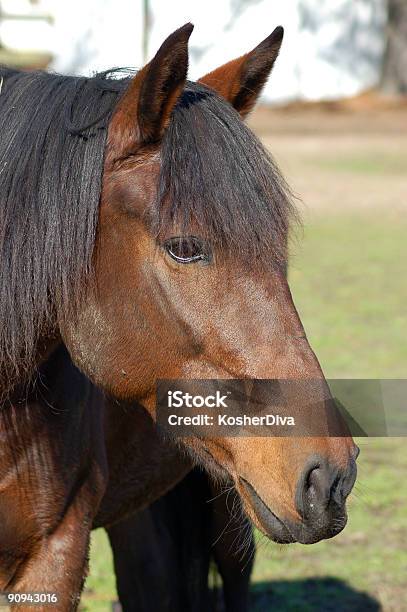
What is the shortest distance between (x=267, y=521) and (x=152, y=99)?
1000 millimetres

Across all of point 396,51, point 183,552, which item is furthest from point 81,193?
point 396,51

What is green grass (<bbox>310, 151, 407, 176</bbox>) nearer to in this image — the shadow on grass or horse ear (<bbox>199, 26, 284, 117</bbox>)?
the shadow on grass

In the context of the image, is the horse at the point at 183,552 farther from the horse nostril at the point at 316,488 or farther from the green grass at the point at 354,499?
the horse nostril at the point at 316,488

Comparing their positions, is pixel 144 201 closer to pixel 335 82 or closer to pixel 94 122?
pixel 94 122

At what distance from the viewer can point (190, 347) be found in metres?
2.37

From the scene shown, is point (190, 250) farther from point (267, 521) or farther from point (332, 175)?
point (332, 175)

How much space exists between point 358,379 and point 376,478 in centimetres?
142

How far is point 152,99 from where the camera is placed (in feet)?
7.78

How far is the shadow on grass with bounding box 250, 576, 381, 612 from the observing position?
4383 mm

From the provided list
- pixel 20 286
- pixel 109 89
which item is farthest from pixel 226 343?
pixel 109 89

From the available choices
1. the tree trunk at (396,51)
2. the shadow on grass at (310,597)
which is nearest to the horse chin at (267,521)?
the shadow on grass at (310,597)

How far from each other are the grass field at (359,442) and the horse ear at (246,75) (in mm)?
407

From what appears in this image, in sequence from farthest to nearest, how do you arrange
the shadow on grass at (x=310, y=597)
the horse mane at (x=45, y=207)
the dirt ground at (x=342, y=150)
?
the dirt ground at (x=342, y=150), the shadow on grass at (x=310, y=597), the horse mane at (x=45, y=207)

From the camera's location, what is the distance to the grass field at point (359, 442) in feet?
14.8
